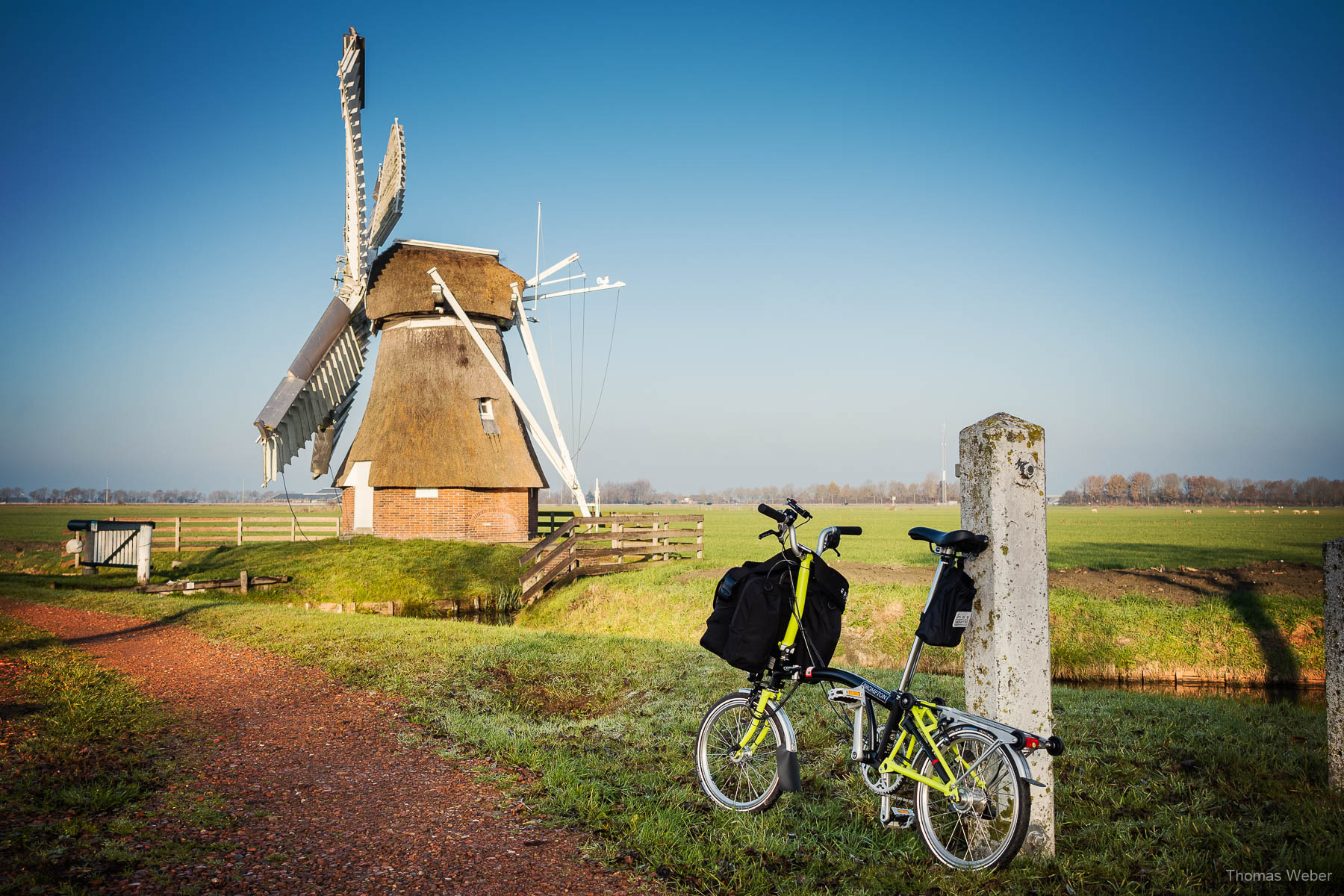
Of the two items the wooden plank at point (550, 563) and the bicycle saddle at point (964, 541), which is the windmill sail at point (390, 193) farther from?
the bicycle saddle at point (964, 541)

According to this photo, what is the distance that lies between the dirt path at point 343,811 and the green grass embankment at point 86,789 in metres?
0.15

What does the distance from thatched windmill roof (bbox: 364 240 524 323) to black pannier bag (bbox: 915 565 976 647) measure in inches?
831

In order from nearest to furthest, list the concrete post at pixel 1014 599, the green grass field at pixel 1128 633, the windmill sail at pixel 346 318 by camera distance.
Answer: the concrete post at pixel 1014 599, the green grass field at pixel 1128 633, the windmill sail at pixel 346 318

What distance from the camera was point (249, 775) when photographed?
4.67 metres

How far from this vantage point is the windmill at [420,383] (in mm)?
21344

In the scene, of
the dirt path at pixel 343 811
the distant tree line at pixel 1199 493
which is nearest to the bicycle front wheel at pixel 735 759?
the dirt path at pixel 343 811

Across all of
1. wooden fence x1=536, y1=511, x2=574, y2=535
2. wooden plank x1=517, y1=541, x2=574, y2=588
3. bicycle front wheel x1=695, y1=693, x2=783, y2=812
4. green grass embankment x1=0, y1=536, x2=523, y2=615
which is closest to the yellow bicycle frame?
bicycle front wheel x1=695, y1=693, x2=783, y2=812

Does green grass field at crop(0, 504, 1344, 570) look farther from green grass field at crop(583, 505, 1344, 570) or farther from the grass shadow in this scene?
the grass shadow

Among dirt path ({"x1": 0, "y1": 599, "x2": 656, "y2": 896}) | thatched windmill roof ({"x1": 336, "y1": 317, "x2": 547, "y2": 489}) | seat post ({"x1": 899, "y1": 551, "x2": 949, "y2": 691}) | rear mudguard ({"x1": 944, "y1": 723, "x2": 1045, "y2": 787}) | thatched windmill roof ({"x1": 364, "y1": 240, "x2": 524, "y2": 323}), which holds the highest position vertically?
thatched windmill roof ({"x1": 364, "y1": 240, "x2": 524, "y2": 323})

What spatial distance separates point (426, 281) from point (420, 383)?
3063 millimetres

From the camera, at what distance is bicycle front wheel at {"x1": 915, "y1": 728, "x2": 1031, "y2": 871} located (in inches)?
126

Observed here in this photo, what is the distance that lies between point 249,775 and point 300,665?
3.73 metres

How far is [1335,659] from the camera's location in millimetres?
4230

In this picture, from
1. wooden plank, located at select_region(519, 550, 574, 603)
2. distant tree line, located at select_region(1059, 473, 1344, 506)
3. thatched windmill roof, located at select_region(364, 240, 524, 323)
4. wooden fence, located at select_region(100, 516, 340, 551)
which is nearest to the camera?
wooden plank, located at select_region(519, 550, 574, 603)
